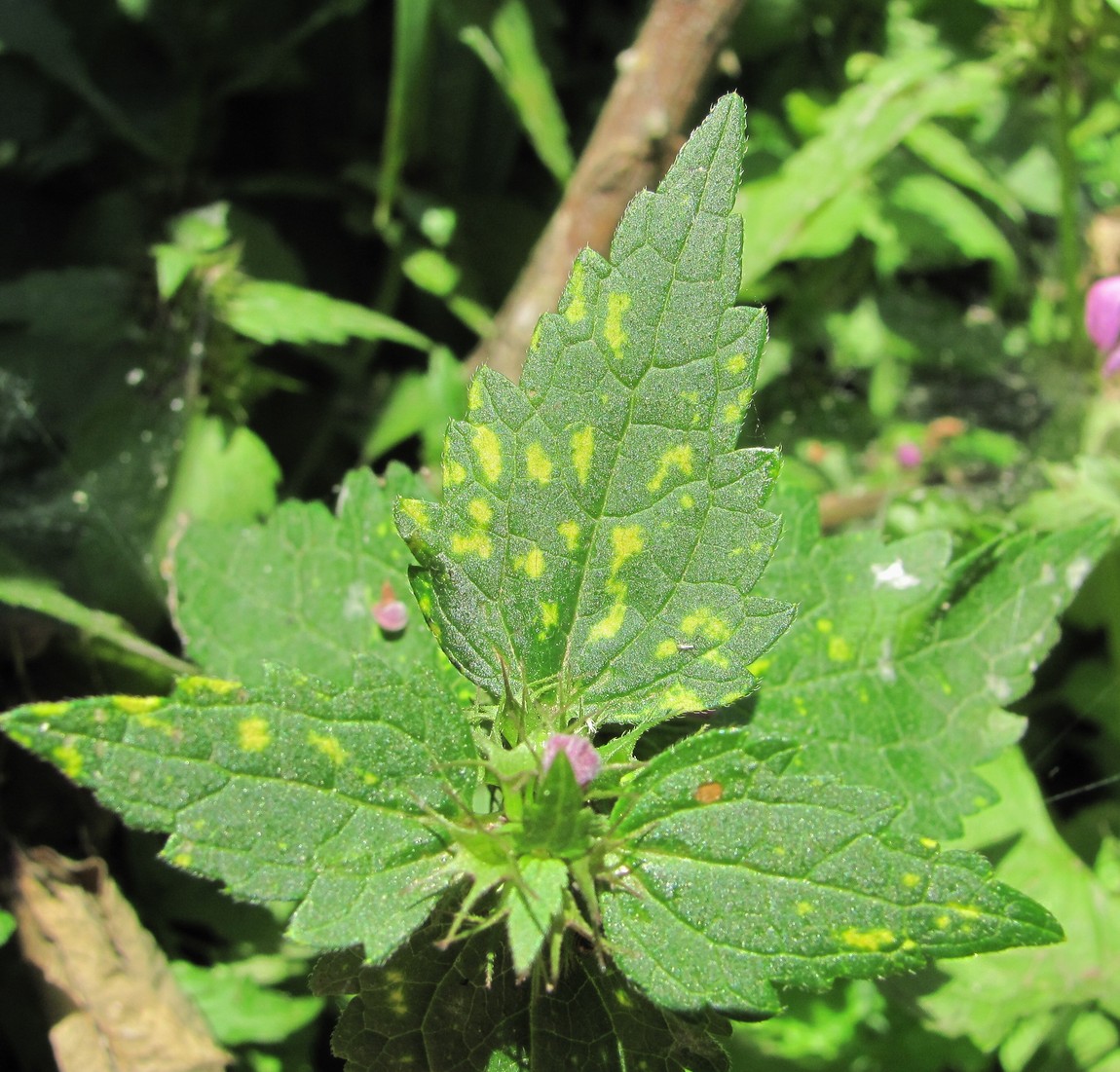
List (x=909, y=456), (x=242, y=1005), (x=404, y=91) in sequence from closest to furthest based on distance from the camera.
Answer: (x=242, y=1005), (x=404, y=91), (x=909, y=456)

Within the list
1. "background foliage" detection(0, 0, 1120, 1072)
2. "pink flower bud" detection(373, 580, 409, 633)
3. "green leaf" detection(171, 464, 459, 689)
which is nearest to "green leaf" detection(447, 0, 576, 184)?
"background foliage" detection(0, 0, 1120, 1072)

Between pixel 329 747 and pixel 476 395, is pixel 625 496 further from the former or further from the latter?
pixel 329 747

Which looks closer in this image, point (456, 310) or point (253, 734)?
point (253, 734)

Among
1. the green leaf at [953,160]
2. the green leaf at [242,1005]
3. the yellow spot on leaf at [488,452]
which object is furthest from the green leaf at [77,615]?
the green leaf at [953,160]

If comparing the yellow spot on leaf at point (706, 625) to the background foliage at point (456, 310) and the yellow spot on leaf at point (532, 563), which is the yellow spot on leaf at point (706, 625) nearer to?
the yellow spot on leaf at point (532, 563)

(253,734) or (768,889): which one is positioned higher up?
(253,734)

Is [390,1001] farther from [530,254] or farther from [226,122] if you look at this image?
[226,122]

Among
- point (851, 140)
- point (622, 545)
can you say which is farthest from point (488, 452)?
point (851, 140)
